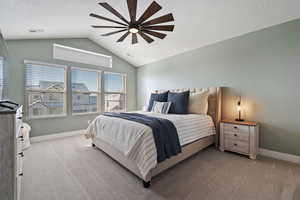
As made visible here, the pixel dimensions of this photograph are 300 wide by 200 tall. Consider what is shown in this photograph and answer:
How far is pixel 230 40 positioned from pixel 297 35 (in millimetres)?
1095

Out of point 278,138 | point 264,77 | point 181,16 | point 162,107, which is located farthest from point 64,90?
point 278,138

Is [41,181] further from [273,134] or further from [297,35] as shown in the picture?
[297,35]

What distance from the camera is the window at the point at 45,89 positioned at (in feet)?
11.4

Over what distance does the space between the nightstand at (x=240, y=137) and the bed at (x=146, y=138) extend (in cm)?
27

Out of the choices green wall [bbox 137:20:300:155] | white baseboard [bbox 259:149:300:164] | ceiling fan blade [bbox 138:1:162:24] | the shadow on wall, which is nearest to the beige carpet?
white baseboard [bbox 259:149:300:164]

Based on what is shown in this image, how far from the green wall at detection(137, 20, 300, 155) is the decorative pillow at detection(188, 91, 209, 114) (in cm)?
49

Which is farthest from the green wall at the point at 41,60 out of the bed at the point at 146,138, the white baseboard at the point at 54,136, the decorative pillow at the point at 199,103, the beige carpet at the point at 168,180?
the decorative pillow at the point at 199,103

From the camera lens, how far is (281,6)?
2.18 metres

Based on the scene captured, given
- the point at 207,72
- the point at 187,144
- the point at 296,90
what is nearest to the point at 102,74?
the point at 207,72

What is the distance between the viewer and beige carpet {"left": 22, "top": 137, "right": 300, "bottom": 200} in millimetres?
1565

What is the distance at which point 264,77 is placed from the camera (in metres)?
2.68

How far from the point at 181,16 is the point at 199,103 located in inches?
77.5

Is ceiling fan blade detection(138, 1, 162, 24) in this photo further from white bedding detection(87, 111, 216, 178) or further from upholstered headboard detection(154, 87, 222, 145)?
upholstered headboard detection(154, 87, 222, 145)

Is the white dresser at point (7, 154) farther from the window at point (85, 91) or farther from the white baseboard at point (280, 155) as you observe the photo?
the white baseboard at point (280, 155)
